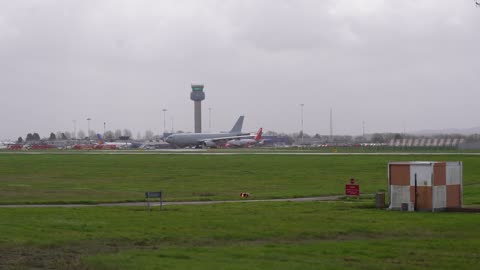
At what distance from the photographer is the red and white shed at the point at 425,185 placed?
31703 mm

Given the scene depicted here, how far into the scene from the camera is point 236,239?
877 inches

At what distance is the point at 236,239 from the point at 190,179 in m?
37.6

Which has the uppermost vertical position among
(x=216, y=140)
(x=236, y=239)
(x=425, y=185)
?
(x=216, y=140)

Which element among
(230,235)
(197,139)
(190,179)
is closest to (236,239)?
(230,235)

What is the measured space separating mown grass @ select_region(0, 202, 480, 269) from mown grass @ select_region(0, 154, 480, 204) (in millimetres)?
10221

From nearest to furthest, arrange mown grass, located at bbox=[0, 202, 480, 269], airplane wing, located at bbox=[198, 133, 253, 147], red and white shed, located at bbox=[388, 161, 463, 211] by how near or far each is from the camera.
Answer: mown grass, located at bbox=[0, 202, 480, 269] → red and white shed, located at bbox=[388, 161, 463, 211] → airplane wing, located at bbox=[198, 133, 253, 147]

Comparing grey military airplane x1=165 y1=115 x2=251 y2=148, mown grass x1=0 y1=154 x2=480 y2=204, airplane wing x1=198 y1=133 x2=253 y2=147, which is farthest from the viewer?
grey military airplane x1=165 y1=115 x2=251 y2=148

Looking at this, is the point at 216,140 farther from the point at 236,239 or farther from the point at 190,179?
the point at 236,239

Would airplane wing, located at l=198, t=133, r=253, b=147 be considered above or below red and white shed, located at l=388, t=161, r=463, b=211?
above

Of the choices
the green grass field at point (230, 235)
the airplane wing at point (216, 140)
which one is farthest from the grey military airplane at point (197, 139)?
the green grass field at point (230, 235)

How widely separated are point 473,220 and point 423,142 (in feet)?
451

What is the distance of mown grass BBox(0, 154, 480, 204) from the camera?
1693 inches

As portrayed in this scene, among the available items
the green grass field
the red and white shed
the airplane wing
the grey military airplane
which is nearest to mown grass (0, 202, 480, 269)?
the green grass field

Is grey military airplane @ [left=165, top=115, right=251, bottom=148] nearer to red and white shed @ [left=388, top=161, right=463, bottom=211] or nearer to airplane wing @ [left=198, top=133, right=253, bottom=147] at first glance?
airplane wing @ [left=198, top=133, right=253, bottom=147]
